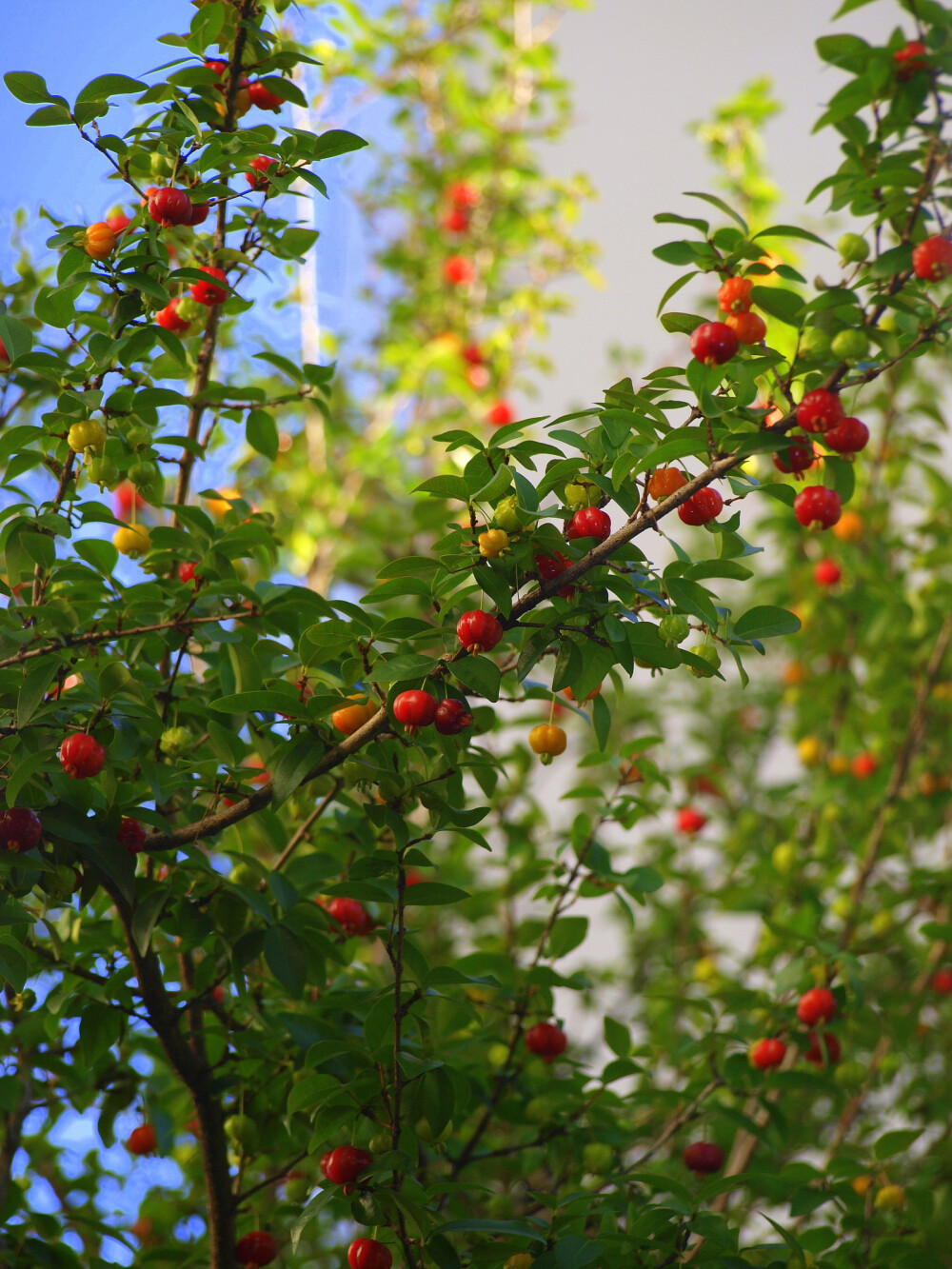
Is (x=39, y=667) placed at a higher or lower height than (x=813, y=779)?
lower

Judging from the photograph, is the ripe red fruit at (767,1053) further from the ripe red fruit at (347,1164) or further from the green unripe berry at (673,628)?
the green unripe berry at (673,628)

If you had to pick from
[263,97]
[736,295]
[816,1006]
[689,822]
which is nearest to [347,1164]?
[816,1006]

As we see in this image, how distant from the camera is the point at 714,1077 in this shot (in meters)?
1.31

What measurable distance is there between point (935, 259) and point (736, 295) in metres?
0.16

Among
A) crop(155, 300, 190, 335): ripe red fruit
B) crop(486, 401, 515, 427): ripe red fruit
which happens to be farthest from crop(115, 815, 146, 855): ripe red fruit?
crop(486, 401, 515, 427): ripe red fruit

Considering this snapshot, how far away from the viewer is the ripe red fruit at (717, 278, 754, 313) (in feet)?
2.92

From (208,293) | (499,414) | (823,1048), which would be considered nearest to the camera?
(208,293)

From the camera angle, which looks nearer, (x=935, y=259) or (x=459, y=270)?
(x=935, y=259)

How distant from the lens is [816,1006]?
4.28ft

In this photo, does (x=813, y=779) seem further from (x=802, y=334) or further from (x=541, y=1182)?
(x=802, y=334)

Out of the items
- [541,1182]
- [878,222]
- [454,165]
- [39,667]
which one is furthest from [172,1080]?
[454,165]

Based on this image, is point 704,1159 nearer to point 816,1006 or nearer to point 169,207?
point 816,1006

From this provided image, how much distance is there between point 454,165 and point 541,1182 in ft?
8.80

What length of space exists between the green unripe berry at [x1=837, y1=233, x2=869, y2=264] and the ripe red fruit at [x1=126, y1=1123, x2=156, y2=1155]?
1.25 metres
